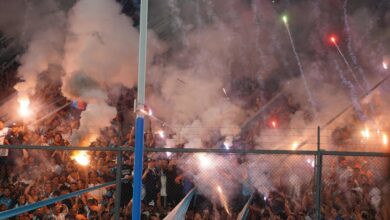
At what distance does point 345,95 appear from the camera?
13.4 metres

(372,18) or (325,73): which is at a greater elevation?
(372,18)

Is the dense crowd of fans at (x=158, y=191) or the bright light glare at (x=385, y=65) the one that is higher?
the bright light glare at (x=385, y=65)

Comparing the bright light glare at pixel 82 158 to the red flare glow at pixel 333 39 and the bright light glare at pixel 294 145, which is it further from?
the red flare glow at pixel 333 39

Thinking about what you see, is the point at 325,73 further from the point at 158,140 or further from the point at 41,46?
the point at 41,46

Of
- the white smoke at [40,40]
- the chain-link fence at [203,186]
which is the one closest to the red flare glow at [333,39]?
the chain-link fence at [203,186]

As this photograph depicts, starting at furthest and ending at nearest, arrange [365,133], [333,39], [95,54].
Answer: [333,39] → [365,133] → [95,54]

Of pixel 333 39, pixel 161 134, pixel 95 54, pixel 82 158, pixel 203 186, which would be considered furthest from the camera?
pixel 333 39

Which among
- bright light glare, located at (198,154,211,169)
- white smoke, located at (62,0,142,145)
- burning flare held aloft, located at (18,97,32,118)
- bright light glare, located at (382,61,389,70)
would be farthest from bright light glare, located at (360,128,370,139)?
burning flare held aloft, located at (18,97,32,118)

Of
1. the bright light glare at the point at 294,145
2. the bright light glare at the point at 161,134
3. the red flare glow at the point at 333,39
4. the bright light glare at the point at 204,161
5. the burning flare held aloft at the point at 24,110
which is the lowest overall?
the bright light glare at the point at 204,161

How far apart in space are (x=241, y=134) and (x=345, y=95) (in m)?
4.49

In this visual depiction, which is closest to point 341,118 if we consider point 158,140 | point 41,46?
point 158,140

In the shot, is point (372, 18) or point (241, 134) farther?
point (372, 18)

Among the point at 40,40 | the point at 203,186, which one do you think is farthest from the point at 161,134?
the point at 40,40

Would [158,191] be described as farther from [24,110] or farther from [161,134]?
[24,110]
